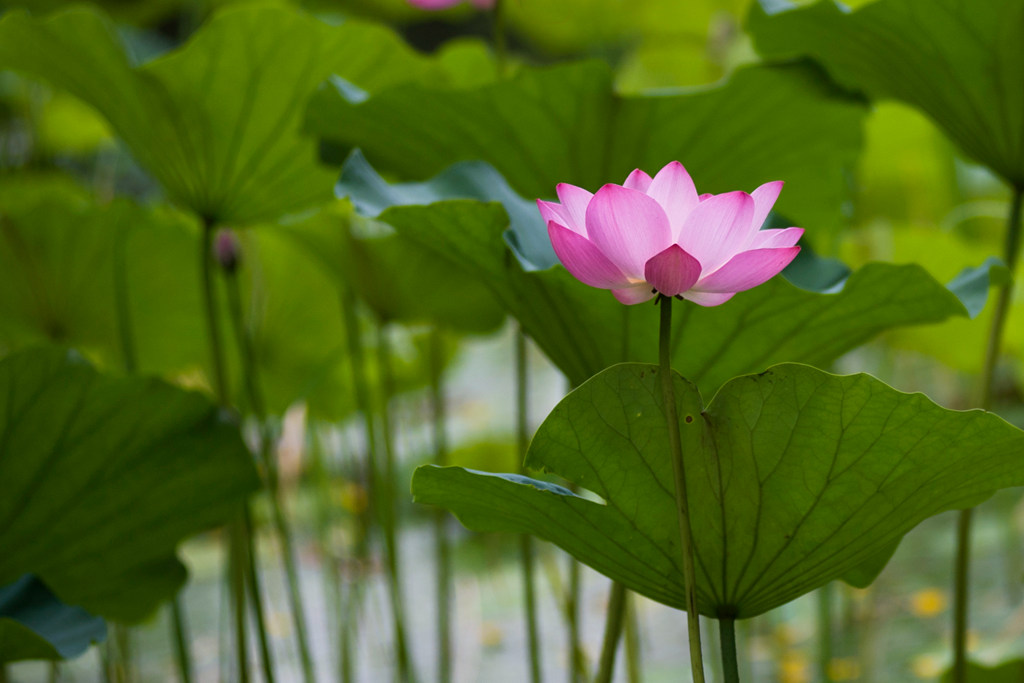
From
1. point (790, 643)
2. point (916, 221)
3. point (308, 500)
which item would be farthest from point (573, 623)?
point (308, 500)

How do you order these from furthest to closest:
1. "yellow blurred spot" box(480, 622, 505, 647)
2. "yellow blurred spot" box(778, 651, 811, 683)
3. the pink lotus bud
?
"yellow blurred spot" box(480, 622, 505, 647) → "yellow blurred spot" box(778, 651, 811, 683) → the pink lotus bud

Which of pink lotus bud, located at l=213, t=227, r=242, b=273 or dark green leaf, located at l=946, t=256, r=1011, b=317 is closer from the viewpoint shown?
dark green leaf, located at l=946, t=256, r=1011, b=317

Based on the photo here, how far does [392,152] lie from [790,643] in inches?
30.1

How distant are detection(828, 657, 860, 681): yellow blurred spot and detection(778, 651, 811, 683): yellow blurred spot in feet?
0.11

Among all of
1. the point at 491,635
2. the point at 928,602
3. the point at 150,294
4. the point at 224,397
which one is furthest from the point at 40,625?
the point at 928,602

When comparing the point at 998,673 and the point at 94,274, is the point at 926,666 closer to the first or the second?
the point at 998,673

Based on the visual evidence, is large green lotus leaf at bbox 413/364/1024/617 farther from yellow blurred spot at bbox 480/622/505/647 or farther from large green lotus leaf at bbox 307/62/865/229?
yellow blurred spot at bbox 480/622/505/647

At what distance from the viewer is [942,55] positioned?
0.44 meters

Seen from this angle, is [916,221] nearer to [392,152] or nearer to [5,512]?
[392,152]

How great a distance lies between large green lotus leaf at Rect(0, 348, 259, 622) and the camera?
1.47ft

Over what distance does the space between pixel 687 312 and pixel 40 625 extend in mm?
337

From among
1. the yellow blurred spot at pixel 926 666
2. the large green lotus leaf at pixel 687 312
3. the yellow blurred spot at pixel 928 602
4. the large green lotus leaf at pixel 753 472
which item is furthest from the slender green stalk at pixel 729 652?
the yellow blurred spot at pixel 928 602

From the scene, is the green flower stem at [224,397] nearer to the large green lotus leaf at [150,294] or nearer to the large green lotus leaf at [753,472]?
the large green lotus leaf at [150,294]

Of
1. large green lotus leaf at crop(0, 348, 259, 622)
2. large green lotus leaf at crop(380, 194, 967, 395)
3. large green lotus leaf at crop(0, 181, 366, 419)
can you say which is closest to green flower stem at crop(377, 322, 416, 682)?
large green lotus leaf at crop(0, 181, 366, 419)
